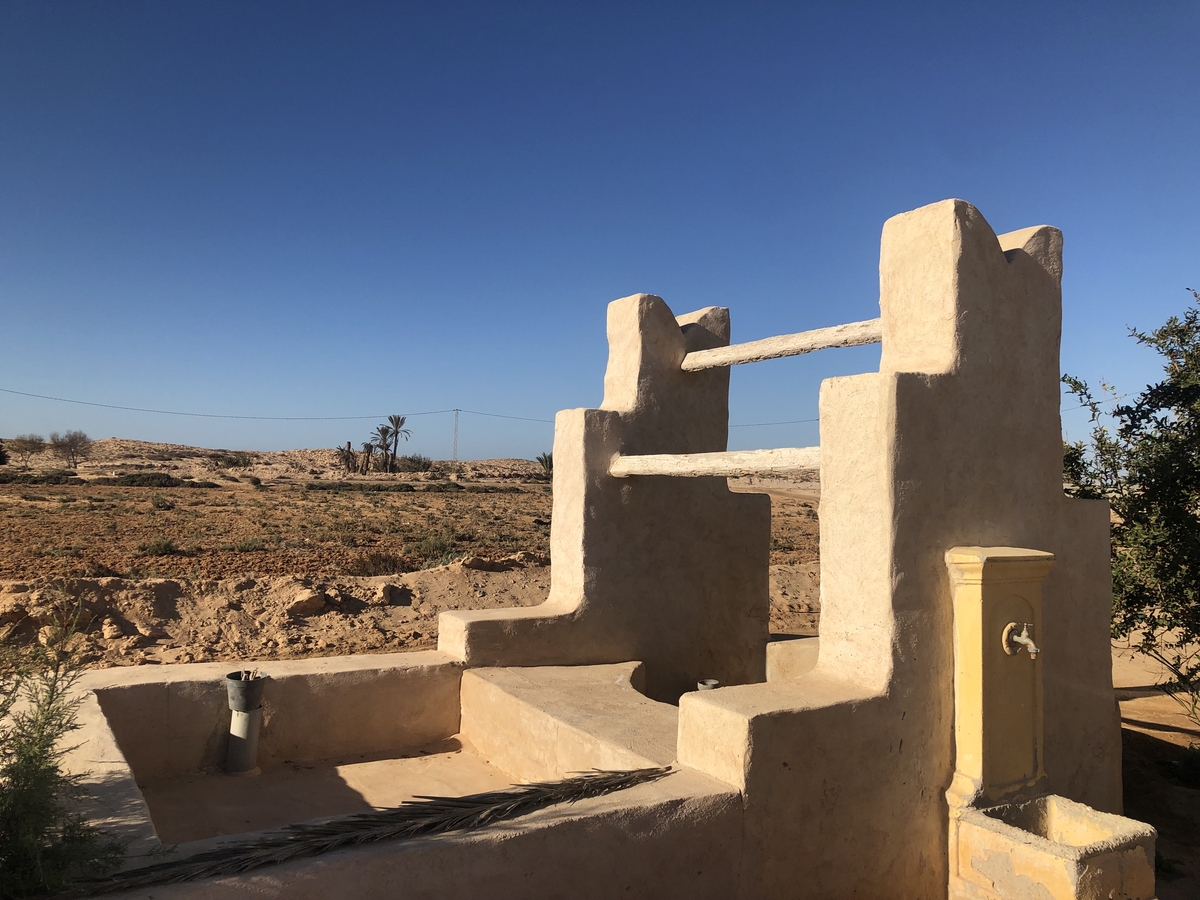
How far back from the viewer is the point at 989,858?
4332mm

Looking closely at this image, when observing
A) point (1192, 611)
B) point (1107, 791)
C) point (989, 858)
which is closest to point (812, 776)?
point (989, 858)

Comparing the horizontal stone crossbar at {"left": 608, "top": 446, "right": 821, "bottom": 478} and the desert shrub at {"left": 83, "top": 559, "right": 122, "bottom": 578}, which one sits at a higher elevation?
the horizontal stone crossbar at {"left": 608, "top": 446, "right": 821, "bottom": 478}

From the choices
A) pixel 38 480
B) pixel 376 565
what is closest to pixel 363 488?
pixel 38 480

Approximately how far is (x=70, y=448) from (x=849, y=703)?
205 feet

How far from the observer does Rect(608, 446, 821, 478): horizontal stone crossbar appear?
5176 mm

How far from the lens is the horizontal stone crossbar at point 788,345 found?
5.70 m

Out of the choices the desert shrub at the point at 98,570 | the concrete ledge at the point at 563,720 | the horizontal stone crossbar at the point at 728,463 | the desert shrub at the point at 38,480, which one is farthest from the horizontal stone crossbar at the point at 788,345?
the desert shrub at the point at 38,480

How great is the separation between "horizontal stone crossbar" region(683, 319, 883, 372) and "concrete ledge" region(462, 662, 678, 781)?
2.56 metres

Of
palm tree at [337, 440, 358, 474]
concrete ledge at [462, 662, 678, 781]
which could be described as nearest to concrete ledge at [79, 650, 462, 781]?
concrete ledge at [462, 662, 678, 781]

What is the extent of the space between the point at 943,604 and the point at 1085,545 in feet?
5.10

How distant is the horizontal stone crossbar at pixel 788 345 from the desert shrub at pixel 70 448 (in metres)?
56.1

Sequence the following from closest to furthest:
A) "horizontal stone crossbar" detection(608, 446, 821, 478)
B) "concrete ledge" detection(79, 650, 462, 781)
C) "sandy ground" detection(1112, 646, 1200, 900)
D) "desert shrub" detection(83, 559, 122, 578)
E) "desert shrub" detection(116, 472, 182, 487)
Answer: "horizontal stone crossbar" detection(608, 446, 821, 478)
"concrete ledge" detection(79, 650, 462, 781)
"sandy ground" detection(1112, 646, 1200, 900)
"desert shrub" detection(83, 559, 122, 578)
"desert shrub" detection(116, 472, 182, 487)

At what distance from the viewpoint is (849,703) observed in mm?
4336

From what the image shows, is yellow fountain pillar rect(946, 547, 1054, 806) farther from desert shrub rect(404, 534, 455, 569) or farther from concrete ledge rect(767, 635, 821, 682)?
desert shrub rect(404, 534, 455, 569)
